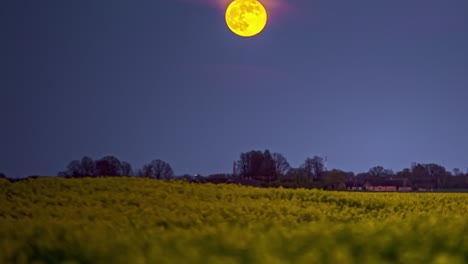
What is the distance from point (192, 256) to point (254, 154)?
42.9 m

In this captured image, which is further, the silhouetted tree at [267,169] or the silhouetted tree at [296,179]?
the silhouetted tree at [267,169]

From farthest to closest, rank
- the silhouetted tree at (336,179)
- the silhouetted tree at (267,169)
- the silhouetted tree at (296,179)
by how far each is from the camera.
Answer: the silhouetted tree at (336,179), the silhouetted tree at (267,169), the silhouetted tree at (296,179)

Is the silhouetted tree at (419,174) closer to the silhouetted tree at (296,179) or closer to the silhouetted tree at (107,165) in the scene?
the silhouetted tree at (296,179)

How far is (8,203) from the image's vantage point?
1050 centimetres

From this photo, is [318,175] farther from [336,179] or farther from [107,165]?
[107,165]

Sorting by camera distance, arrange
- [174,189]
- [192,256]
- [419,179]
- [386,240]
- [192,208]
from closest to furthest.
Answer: [192,256], [386,240], [192,208], [174,189], [419,179]

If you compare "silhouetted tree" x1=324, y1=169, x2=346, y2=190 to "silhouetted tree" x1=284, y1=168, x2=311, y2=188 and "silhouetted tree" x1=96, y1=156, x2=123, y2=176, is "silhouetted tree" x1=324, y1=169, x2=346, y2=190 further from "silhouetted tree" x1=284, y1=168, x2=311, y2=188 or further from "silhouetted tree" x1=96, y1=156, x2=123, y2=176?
"silhouetted tree" x1=96, y1=156, x2=123, y2=176

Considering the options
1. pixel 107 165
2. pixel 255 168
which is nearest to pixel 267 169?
pixel 255 168

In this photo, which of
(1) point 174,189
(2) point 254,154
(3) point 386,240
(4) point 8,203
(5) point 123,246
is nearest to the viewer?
(5) point 123,246

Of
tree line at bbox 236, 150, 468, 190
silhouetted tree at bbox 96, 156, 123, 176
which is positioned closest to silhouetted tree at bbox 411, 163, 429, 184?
tree line at bbox 236, 150, 468, 190

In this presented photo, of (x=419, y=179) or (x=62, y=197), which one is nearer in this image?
(x=62, y=197)

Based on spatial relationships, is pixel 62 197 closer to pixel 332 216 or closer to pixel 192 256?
pixel 332 216

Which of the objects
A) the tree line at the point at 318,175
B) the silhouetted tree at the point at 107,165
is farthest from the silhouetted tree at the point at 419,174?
the silhouetted tree at the point at 107,165

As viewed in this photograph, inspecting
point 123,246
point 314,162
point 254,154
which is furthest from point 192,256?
point 314,162
